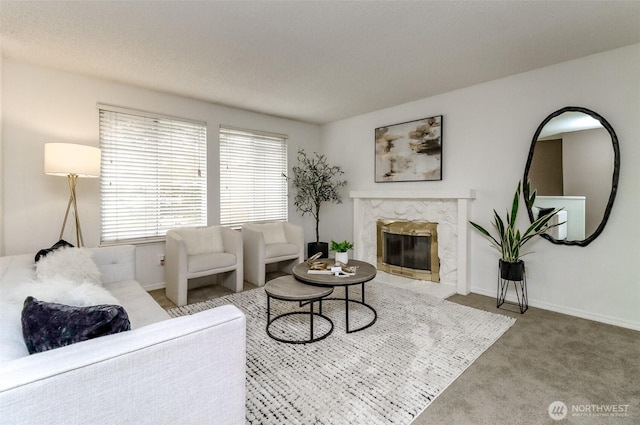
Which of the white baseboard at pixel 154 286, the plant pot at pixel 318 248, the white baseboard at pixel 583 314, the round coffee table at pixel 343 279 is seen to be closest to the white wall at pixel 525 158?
the white baseboard at pixel 583 314

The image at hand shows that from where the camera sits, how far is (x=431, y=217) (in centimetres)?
394

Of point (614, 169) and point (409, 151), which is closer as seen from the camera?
point (614, 169)

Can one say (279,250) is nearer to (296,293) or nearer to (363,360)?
(296,293)

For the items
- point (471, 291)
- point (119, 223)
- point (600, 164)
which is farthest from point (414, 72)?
point (119, 223)

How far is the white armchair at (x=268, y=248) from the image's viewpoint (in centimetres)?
377

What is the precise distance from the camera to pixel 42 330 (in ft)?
3.37

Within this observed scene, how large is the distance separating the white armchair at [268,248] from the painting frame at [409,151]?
1572 millimetres

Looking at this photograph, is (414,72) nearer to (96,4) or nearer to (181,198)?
(96,4)

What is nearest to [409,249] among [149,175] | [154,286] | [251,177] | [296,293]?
[296,293]

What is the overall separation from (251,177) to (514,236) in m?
3.51

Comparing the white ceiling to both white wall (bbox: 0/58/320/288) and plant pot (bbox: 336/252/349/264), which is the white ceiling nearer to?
white wall (bbox: 0/58/320/288)

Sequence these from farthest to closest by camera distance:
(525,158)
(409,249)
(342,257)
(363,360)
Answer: (409,249), (525,158), (342,257), (363,360)

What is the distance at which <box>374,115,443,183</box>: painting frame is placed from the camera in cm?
392

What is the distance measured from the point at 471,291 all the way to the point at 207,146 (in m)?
3.87
